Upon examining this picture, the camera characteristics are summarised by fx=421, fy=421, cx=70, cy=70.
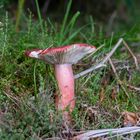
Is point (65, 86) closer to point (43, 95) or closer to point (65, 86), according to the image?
point (65, 86)

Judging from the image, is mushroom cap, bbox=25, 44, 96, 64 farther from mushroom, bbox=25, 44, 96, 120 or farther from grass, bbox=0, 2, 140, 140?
grass, bbox=0, 2, 140, 140

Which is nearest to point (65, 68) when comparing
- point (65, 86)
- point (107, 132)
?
point (65, 86)

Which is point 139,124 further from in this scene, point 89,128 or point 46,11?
point 46,11

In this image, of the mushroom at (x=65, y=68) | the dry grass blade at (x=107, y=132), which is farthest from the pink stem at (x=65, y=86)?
the dry grass blade at (x=107, y=132)

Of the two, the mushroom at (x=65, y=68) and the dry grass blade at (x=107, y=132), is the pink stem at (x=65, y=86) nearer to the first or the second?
the mushroom at (x=65, y=68)

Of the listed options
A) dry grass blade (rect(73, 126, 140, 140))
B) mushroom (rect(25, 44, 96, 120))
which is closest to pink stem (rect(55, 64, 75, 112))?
mushroom (rect(25, 44, 96, 120))

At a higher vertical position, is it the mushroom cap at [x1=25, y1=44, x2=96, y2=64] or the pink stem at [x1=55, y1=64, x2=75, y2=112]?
the mushroom cap at [x1=25, y1=44, x2=96, y2=64]

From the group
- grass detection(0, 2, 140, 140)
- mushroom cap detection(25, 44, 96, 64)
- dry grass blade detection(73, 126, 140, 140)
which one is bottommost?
dry grass blade detection(73, 126, 140, 140)
